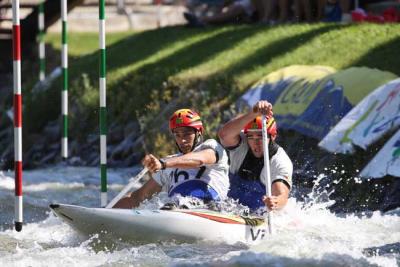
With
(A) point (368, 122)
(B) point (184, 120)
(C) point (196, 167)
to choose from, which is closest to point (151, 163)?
(C) point (196, 167)

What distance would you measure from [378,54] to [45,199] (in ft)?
13.9

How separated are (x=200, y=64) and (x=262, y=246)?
312 inches

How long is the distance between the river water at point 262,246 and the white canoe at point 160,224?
0.08 meters

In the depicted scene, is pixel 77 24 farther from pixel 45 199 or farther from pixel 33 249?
pixel 33 249

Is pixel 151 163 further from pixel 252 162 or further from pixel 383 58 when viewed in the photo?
pixel 383 58

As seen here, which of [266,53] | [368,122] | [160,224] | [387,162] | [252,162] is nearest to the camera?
[160,224]

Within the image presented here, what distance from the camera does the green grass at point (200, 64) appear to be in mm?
16016

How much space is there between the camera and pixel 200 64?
695 inches

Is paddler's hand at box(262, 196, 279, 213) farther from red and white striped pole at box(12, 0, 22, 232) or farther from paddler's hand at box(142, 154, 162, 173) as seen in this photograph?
red and white striped pole at box(12, 0, 22, 232)

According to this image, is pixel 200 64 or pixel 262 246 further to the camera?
pixel 200 64

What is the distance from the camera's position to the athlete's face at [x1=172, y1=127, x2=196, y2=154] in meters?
10.5

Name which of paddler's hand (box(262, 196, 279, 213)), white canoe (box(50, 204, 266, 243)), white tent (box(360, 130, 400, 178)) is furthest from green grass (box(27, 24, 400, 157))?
white canoe (box(50, 204, 266, 243))

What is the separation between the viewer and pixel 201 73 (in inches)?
675

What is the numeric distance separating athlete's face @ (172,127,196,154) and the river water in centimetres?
87
